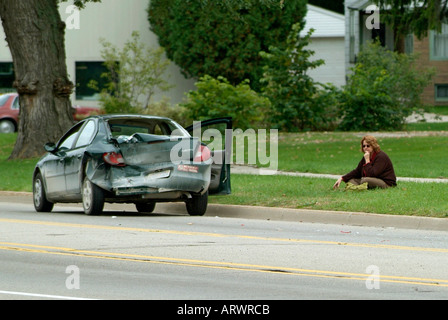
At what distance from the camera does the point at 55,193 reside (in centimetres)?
1627

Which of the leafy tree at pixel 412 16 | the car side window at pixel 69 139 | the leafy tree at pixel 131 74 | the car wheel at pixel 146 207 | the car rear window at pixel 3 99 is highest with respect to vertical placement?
the leafy tree at pixel 412 16

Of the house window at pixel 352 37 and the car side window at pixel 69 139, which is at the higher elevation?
the house window at pixel 352 37

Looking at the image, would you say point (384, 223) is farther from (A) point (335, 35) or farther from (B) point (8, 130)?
(A) point (335, 35)

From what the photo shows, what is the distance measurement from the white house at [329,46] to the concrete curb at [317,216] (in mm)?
33486

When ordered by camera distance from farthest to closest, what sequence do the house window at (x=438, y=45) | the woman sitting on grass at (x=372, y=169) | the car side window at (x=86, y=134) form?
1. the house window at (x=438, y=45)
2. the woman sitting on grass at (x=372, y=169)
3. the car side window at (x=86, y=134)

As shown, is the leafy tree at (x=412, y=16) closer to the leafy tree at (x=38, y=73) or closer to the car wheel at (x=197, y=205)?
the leafy tree at (x=38, y=73)

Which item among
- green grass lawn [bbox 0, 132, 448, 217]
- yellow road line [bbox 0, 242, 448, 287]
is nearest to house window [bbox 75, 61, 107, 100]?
green grass lawn [bbox 0, 132, 448, 217]

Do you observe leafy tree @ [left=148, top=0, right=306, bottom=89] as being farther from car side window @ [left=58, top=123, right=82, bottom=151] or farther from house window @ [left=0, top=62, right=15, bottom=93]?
car side window @ [left=58, top=123, right=82, bottom=151]

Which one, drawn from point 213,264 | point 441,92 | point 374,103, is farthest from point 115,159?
point 441,92

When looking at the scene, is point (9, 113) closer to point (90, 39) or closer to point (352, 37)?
point (90, 39)

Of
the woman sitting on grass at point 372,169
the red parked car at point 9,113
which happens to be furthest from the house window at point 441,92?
the woman sitting on grass at point 372,169

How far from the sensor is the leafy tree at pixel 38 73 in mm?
26078

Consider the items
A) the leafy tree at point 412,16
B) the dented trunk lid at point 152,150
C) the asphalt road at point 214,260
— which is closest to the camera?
the asphalt road at point 214,260

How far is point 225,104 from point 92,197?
53.9 ft
